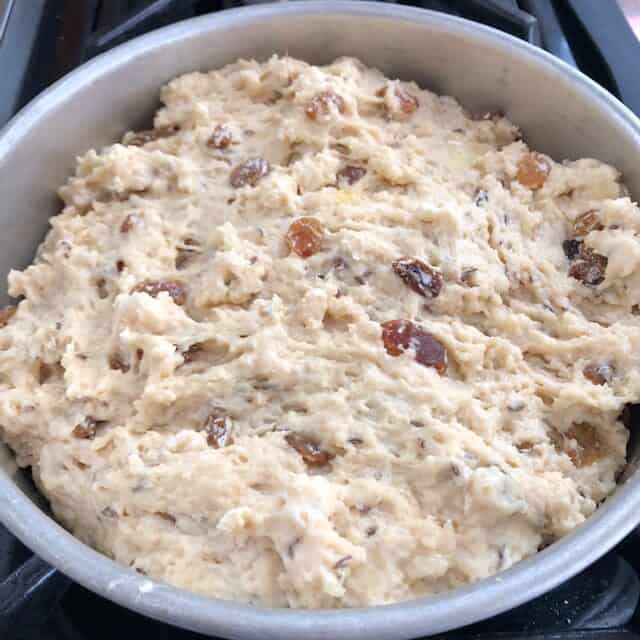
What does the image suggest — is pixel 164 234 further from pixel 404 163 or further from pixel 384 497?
pixel 384 497

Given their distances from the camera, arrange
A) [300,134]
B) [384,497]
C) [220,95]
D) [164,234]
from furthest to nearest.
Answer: [220,95], [300,134], [164,234], [384,497]

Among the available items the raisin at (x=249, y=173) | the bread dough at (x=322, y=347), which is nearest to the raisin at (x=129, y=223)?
the bread dough at (x=322, y=347)

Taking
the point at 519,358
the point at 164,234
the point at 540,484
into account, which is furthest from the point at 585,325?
the point at 164,234

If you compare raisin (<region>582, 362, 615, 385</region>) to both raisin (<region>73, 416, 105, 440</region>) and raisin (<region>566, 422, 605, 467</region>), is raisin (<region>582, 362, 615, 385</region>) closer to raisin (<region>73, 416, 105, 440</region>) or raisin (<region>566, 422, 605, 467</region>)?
raisin (<region>566, 422, 605, 467</region>)

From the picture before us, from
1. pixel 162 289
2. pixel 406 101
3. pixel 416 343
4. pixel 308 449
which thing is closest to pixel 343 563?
pixel 308 449

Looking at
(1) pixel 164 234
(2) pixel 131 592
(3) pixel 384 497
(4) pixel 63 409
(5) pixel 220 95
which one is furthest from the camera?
(5) pixel 220 95

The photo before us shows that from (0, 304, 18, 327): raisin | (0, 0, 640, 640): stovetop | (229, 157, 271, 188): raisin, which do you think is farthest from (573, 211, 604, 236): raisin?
(0, 304, 18, 327): raisin
